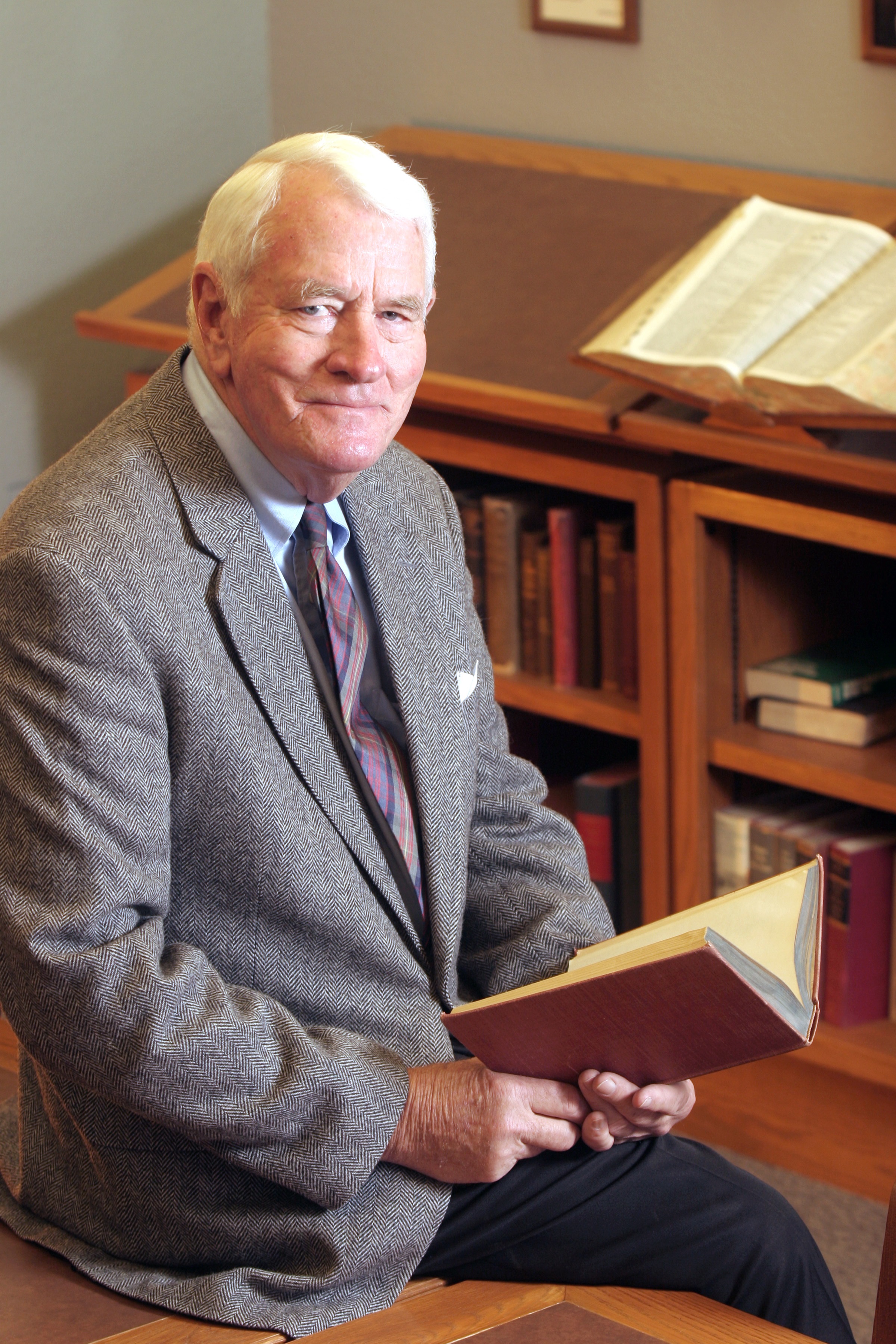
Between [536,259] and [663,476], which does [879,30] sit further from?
[663,476]

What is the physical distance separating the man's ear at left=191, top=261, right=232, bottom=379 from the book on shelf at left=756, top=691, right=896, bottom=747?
1.18m

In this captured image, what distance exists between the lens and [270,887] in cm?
134

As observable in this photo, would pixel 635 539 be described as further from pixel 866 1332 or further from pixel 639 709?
pixel 866 1332

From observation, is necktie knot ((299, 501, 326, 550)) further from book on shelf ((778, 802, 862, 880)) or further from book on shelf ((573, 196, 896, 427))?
book on shelf ((778, 802, 862, 880))

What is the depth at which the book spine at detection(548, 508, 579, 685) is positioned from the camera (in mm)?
2436

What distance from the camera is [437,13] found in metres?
2.85

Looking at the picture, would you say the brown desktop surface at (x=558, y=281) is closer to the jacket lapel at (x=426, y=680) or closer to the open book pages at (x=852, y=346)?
the open book pages at (x=852, y=346)

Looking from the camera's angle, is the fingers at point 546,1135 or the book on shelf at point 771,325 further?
the book on shelf at point 771,325

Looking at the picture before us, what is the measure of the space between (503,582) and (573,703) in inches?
9.4

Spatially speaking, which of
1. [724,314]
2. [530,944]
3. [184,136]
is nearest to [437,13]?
[184,136]

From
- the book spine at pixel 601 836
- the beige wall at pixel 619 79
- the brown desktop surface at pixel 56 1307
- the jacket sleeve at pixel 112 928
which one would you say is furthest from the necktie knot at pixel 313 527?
the beige wall at pixel 619 79

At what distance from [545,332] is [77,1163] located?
1.41 meters

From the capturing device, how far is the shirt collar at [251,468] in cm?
141

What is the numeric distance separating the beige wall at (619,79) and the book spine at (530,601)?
0.71 m
